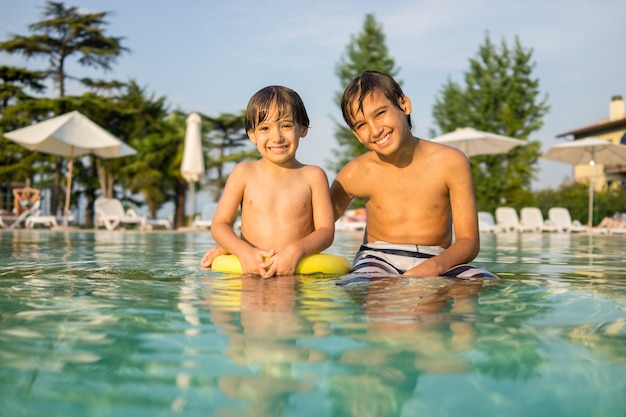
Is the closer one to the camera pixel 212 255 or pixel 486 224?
pixel 212 255

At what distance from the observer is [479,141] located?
738 inches

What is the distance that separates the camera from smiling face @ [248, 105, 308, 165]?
11.2 ft

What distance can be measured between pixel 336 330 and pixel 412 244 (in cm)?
186

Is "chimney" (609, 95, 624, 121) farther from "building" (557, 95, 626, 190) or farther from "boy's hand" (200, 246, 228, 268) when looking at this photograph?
"boy's hand" (200, 246, 228, 268)

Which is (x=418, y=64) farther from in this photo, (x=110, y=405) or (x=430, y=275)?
(x=110, y=405)

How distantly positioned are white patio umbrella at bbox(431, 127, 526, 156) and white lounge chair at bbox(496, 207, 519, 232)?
2060 mm

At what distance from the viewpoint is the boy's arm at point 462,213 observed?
10.5 ft

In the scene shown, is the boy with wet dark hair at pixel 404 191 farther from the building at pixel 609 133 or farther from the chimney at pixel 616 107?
the chimney at pixel 616 107

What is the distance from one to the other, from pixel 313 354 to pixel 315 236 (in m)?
2.06

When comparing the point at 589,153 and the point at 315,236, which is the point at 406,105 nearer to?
the point at 315,236

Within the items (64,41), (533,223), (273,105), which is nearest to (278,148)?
(273,105)

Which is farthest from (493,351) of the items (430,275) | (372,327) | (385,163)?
(385,163)

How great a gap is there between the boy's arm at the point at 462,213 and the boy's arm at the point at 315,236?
724 millimetres

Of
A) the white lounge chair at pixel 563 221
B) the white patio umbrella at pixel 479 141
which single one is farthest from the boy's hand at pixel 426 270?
the white lounge chair at pixel 563 221
